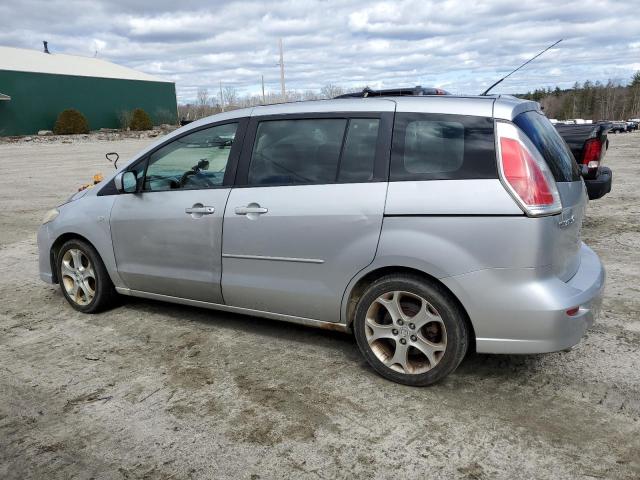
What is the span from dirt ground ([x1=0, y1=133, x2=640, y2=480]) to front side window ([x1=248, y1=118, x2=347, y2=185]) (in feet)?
4.18

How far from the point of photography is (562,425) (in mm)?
2992

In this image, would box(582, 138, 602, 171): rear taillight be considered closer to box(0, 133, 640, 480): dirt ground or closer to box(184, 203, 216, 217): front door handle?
box(0, 133, 640, 480): dirt ground

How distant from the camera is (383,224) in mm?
3381

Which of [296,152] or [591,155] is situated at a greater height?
[296,152]

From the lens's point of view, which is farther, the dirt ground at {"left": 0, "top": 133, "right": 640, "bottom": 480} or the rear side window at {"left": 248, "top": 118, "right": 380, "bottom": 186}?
the rear side window at {"left": 248, "top": 118, "right": 380, "bottom": 186}

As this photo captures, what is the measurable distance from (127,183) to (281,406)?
231cm

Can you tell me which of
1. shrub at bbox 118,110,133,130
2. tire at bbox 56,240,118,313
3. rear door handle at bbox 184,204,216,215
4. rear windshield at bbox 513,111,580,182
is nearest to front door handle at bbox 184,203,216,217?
rear door handle at bbox 184,204,216,215

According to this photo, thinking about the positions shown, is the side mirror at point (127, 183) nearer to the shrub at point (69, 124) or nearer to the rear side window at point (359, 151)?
the rear side window at point (359, 151)

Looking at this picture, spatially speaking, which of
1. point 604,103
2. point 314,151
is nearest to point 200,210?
point 314,151

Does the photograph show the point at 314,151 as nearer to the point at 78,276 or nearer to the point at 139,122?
the point at 78,276

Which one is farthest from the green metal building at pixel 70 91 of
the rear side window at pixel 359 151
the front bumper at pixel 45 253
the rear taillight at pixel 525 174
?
the rear taillight at pixel 525 174

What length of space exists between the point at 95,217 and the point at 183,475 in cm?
274

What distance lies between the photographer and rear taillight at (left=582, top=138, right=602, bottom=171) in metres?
6.82

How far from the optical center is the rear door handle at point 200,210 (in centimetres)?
407
